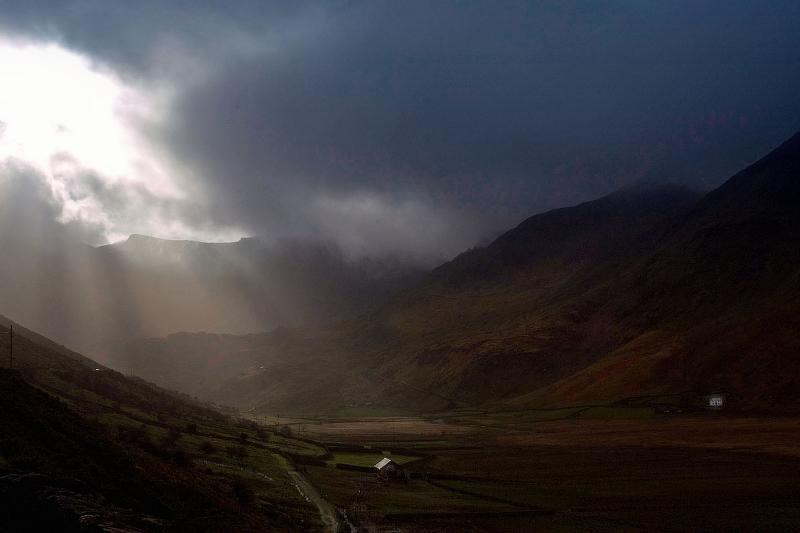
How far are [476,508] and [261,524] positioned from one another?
23544 mm

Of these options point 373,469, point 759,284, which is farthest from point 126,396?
point 759,284

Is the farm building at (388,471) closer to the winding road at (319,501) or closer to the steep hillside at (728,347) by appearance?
the winding road at (319,501)

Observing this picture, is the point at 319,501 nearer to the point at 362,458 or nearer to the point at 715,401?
the point at 362,458

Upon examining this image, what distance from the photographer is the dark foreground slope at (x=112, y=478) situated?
17.0 meters

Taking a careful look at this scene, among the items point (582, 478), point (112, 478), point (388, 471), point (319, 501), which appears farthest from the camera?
point (388, 471)

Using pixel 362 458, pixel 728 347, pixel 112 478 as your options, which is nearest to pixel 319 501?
pixel 112 478

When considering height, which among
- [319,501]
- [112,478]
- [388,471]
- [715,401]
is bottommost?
[715,401]

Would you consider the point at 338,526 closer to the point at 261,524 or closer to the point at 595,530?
the point at 261,524

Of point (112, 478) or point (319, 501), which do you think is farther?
point (319, 501)

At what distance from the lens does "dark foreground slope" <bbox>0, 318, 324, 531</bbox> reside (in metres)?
17.0

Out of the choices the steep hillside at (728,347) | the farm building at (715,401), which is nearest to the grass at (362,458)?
the farm building at (715,401)

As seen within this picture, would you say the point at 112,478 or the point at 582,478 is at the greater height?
the point at 112,478

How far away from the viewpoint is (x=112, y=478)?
2377cm

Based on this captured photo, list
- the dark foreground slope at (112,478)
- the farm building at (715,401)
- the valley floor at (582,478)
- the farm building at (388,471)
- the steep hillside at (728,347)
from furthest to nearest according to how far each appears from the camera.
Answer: the steep hillside at (728,347) < the farm building at (715,401) < the farm building at (388,471) < the valley floor at (582,478) < the dark foreground slope at (112,478)
